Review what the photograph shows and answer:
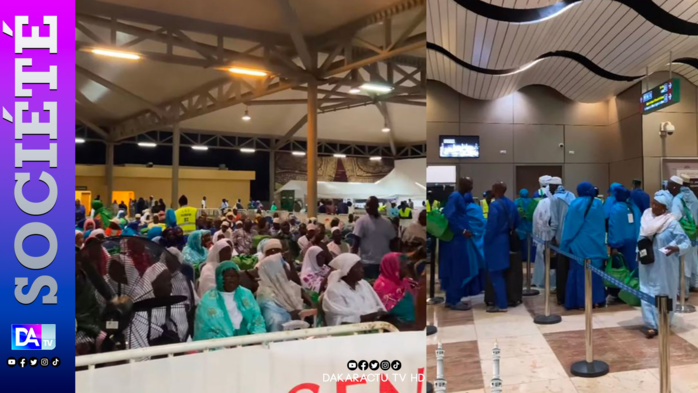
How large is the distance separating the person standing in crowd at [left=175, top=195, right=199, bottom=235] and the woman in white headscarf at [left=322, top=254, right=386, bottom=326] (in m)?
Result: 0.37

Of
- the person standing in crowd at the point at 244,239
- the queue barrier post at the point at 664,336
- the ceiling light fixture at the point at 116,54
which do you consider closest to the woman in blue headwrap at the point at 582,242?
the queue barrier post at the point at 664,336

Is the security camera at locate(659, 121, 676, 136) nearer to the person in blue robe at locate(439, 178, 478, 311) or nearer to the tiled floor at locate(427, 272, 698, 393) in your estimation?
the person in blue robe at locate(439, 178, 478, 311)

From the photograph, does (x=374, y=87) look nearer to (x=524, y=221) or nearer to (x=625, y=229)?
(x=524, y=221)

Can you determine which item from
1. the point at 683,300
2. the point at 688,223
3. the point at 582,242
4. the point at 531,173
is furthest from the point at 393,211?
the point at 683,300

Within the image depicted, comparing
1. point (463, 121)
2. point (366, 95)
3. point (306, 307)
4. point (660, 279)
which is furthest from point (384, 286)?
point (660, 279)

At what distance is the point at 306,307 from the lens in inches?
42.1

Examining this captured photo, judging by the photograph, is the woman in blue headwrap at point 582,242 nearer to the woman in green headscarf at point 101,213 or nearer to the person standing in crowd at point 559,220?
the person standing in crowd at point 559,220

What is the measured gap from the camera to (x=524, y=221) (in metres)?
2.91

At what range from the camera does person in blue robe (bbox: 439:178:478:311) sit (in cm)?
236

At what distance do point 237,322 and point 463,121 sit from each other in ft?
4.44

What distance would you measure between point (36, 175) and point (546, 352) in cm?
228

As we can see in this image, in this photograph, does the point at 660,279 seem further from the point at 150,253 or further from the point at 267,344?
the point at 150,253

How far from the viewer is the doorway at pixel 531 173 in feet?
6.77

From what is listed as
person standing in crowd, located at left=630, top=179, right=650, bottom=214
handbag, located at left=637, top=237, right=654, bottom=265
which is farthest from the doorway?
handbag, located at left=637, top=237, right=654, bottom=265
